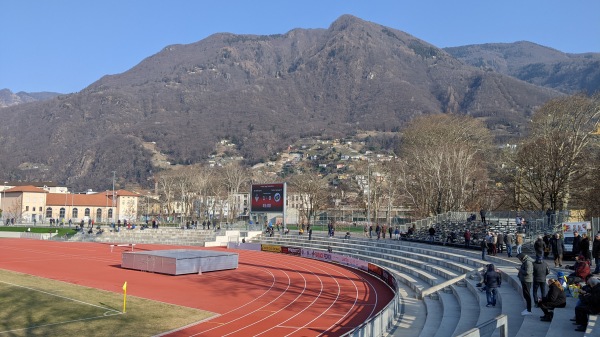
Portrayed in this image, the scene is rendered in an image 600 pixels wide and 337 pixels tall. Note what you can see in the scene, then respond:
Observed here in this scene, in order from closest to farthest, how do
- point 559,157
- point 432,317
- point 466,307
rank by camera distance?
point 466,307 < point 432,317 < point 559,157

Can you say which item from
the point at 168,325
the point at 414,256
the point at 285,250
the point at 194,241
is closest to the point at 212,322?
the point at 168,325

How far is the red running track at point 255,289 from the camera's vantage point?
1912cm

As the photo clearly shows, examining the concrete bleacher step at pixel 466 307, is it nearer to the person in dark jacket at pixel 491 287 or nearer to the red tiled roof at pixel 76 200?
the person in dark jacket at pixel 491 287

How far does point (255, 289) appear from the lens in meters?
27.6

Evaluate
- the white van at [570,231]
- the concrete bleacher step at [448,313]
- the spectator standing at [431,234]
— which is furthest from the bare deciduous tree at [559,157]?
the concrete bleacher step at [448,313]

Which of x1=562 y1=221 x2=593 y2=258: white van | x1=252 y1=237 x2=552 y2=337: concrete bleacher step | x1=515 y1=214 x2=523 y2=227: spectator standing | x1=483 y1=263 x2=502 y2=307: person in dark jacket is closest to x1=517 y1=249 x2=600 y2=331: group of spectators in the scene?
x1=252 y1=237 x2=552 y2=337: concrete bleacher step

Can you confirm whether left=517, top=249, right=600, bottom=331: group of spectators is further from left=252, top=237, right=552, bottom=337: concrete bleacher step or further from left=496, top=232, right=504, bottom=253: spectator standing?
left=496, top=232, right=504, bottom=253: spectator standing

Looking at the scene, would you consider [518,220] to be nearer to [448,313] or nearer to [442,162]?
[448,313]

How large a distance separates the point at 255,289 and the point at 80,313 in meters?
9.58

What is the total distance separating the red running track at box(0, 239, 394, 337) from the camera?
62.7 ft

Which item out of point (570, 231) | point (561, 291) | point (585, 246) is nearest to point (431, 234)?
point (570, 231)

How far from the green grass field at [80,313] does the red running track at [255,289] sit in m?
Answer: 1.19

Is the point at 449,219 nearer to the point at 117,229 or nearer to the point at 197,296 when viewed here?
the point at 197,296

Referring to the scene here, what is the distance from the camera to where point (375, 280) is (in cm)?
3073
